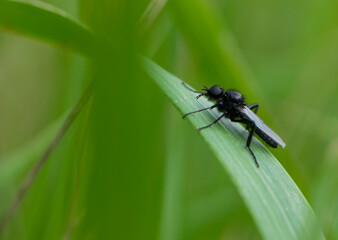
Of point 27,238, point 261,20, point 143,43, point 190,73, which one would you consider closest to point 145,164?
point 143,43

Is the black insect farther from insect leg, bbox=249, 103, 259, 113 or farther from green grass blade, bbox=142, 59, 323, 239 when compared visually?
green grass blade, bbox=142, 59, 323, 239

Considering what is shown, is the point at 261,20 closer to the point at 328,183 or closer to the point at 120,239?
the point at 328,183

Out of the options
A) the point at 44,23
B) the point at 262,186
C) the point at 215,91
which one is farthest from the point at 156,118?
the point at 215,91

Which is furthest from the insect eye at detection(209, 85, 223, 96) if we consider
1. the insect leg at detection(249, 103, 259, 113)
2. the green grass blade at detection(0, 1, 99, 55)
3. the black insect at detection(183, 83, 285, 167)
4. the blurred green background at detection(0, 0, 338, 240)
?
the green grass blade at detection(0, 1, 99, 55)

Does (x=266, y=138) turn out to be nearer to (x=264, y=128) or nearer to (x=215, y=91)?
(x=264, y=128)

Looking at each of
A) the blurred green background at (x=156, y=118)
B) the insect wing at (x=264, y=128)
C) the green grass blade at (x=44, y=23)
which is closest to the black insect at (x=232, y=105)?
the insect wing at (x=264, y=128)

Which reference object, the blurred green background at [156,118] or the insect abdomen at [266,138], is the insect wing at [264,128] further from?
the blurred green background at [156,118]
